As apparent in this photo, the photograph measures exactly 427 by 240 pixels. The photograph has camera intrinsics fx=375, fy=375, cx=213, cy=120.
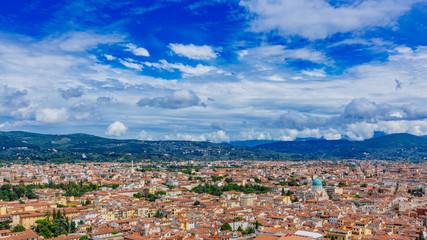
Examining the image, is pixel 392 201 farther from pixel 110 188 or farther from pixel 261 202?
pixel 110 188

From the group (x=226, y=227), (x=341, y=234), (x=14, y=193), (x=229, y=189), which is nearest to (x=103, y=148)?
(x=229, y=189)

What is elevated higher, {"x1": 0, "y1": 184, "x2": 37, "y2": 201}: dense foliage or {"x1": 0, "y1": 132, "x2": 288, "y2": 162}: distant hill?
{"x1": 0, "y1": 132, "x2": 288, "y2": 162}: distant hill

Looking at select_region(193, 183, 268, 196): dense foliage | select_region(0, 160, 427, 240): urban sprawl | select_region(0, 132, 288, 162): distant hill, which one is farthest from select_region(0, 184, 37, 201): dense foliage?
select_region(0, 132, 288, 162): distant hill

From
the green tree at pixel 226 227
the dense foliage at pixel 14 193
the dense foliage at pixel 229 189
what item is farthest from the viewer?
the dense foliage at pixel 229 189

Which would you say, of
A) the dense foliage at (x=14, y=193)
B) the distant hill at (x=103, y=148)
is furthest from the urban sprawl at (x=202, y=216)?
the distant hill at (x=103, y=148)

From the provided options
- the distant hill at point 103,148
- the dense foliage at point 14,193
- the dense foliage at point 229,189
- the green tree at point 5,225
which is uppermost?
the distant hill at point 103,148

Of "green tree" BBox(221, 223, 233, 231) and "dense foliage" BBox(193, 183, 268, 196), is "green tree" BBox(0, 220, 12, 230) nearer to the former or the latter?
"green tree" BBox(221, 223, 233, 231)

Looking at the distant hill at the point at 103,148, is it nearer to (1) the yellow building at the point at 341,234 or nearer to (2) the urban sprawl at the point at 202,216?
(2) the urban sprawl at the point at 202,216

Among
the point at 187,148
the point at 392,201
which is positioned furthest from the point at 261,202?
the point at 187,148

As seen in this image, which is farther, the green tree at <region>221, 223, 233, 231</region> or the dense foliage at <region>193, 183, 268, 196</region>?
the dense foliage at <region>193, 183, 268, 196</region>

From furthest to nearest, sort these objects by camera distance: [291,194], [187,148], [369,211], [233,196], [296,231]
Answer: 1. [187,148]
2. [291,194]
3. [233,196]
4. [369,211]
5. [296,231]

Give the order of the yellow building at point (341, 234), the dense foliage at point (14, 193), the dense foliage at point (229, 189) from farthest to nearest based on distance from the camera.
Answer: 1. the dense foliage at point (229, 189)
2. the dense foliage at point (14, 193)
3. the yellow building at point (341, 234)
